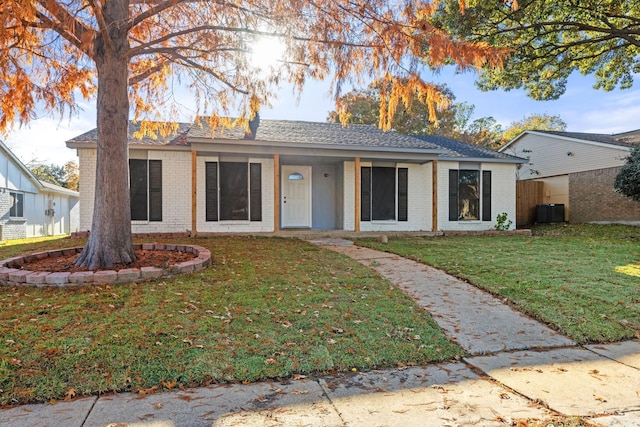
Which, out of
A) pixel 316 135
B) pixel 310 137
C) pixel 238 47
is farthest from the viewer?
pixel 316 135

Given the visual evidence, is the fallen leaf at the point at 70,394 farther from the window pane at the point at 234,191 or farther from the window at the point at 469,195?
the window at the point at 469,195

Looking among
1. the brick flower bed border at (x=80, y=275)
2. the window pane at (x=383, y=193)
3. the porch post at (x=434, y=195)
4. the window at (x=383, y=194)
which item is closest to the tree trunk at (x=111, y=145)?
the brick flower bed border at (x=80, y=275)

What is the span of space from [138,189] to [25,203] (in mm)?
11114

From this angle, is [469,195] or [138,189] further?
[469,195]

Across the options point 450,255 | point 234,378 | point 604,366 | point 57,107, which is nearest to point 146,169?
point 57,107

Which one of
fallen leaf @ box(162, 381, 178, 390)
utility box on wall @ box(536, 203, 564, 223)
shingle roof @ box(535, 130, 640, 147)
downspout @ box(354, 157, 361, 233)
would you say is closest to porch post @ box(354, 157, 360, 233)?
downspout @ box(354, 157, 361, 233)

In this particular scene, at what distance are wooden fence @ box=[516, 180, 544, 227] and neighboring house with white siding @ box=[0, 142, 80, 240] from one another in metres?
21.6

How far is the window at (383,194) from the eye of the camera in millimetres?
11633

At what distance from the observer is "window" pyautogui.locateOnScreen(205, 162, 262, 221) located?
10500 millimetres

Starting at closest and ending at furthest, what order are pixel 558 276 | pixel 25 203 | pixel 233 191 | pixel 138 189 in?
pixel 558 276 → pixel 138 189 → pixel 233 191 → pixel 25 203

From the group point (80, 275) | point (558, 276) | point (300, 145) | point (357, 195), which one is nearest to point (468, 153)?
point (357, 195)

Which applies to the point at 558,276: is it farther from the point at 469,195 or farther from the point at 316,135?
the point at 316,135

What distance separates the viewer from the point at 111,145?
17.8 feet

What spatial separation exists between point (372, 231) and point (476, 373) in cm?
860
